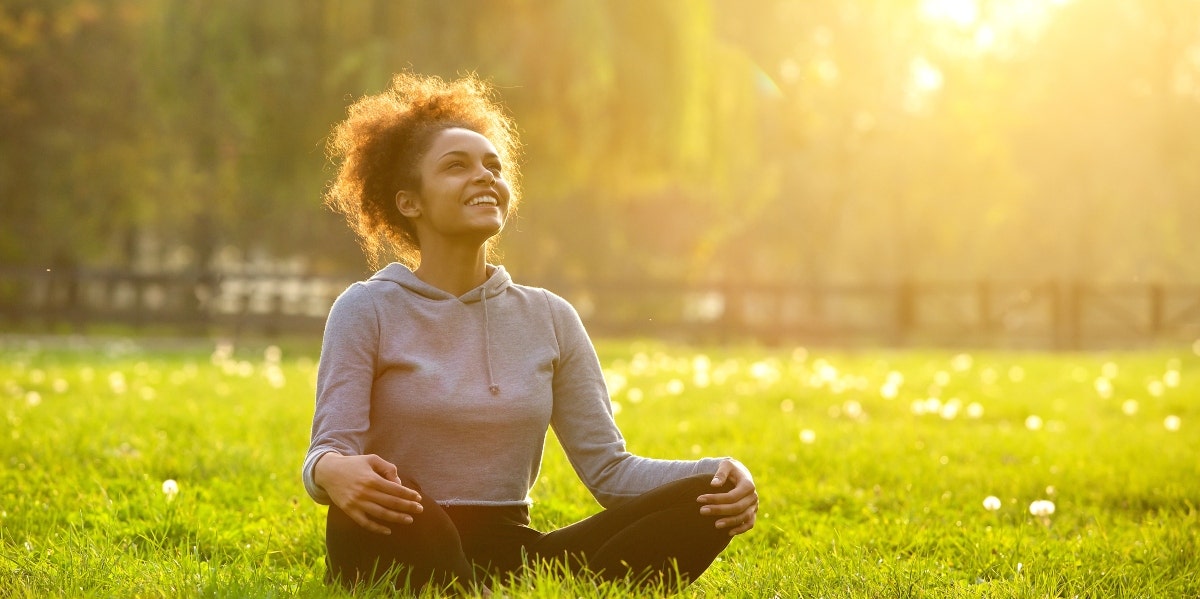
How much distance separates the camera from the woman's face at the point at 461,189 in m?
3.12

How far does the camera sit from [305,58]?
54.9 feet

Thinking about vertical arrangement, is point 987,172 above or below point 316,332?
above

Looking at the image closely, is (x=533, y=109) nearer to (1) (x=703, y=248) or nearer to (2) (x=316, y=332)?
(2) (x=316, y=332)

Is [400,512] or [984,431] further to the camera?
[984,431]

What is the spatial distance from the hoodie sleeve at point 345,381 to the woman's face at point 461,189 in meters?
0.28

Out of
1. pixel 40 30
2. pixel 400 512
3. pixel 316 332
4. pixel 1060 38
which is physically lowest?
pixel 316 332

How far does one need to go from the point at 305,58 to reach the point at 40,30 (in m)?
9.56

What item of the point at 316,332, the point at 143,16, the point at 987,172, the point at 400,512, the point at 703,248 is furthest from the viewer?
the point at 987,172

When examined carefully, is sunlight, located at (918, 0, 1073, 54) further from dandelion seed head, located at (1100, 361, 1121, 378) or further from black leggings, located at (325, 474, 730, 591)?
black leggings, located at (325, 474, 730, 591)

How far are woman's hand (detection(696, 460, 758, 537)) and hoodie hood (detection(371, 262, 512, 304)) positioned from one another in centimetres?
74

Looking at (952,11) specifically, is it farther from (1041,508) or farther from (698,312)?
(1041,508)

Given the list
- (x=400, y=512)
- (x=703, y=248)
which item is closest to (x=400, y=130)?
(x=400, y=512)

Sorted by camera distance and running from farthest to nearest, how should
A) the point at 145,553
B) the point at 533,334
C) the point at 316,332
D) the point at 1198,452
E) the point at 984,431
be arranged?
the point at 316,332, the point at 984,431, the point at 1198,452, the point at 145,553, the point at 533,334

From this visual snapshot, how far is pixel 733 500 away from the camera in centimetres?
288
